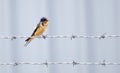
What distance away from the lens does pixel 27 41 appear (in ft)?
11.4

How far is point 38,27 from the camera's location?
3.64 m

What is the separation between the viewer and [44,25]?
143 inches

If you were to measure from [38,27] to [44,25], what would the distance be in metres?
0.06

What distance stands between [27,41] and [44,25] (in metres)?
0.24

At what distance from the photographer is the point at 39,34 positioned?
3574 mm

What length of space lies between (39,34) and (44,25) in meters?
0.10

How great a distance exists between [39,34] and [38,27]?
89 millimetres

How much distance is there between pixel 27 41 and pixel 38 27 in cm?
21
